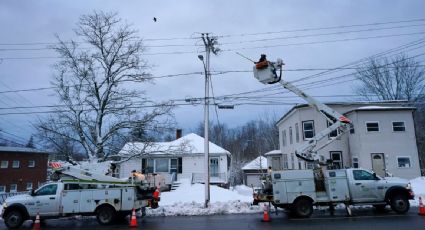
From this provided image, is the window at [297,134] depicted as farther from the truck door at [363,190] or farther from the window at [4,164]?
the window at [4,164]

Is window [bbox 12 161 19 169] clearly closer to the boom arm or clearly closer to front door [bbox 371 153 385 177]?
the boom arm

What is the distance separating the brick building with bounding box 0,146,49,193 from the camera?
4553cm

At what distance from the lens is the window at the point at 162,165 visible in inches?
1411

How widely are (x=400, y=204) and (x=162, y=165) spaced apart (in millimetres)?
24659

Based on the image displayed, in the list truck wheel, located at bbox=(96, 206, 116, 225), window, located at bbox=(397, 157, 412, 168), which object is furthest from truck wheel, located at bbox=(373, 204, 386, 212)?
truck wheel, located at bbox=(96, 206, 116, 225)

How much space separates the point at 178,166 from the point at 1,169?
26.0 metres

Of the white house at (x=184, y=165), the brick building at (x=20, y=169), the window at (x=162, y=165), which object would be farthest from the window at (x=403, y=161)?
the brick building at (x=20, y=169)

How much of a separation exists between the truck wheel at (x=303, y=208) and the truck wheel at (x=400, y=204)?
12.4ft

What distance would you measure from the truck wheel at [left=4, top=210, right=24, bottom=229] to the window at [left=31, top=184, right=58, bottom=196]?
3.67ft

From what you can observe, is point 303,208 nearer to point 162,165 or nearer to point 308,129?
point 308,129

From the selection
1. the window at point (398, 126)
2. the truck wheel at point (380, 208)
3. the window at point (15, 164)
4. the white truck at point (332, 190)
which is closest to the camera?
the white truck at point (332, 190)

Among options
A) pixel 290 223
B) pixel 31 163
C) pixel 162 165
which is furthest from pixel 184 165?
pixel 31 163

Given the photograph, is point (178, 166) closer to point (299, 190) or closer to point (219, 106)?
point (219, 106)

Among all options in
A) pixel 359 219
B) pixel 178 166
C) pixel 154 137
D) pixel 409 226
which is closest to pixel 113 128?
pixel 154 137
